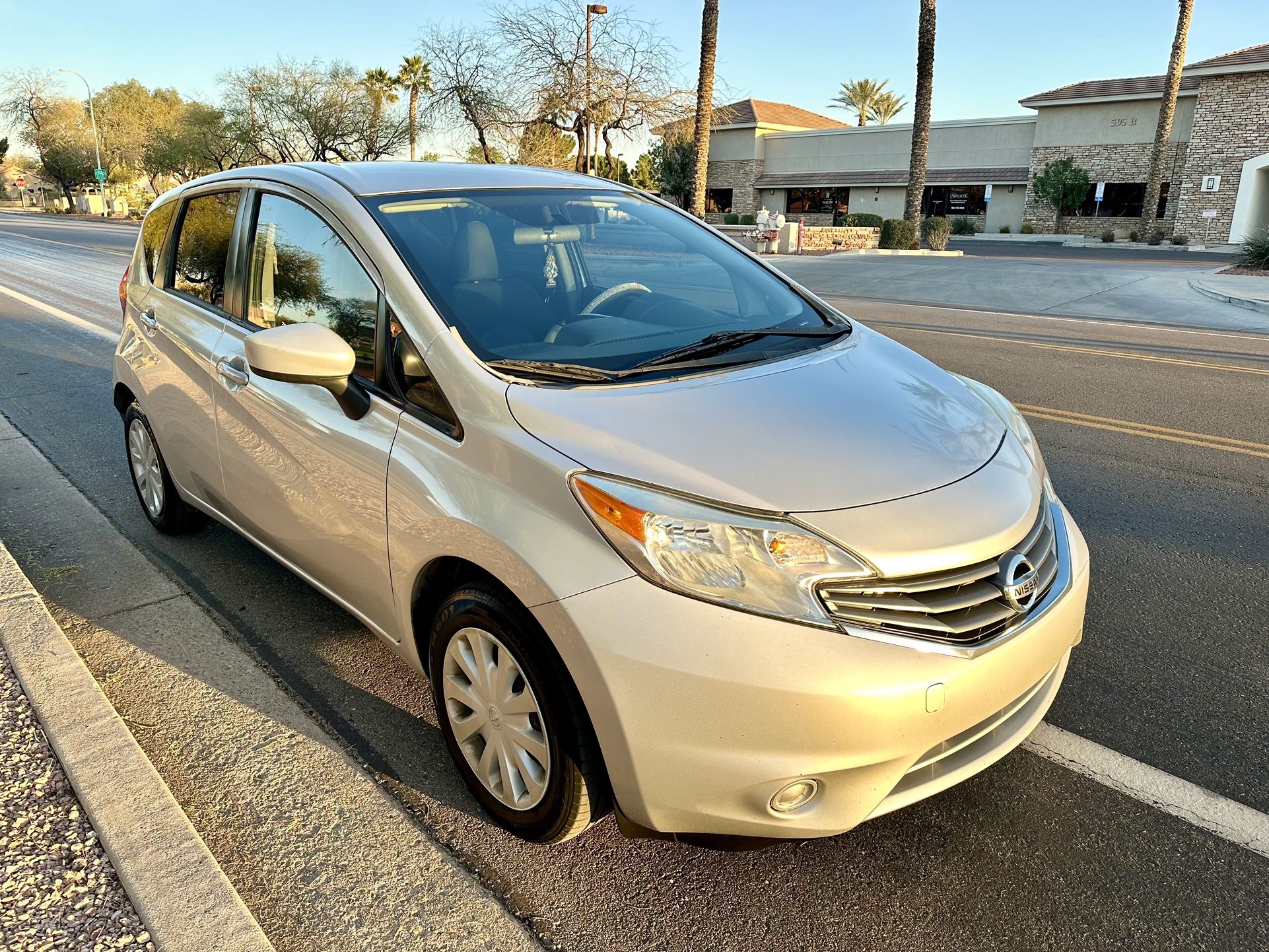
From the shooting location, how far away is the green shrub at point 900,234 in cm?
3191

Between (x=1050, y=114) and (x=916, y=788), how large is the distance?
→ 5299cm

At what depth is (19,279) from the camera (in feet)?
57.3

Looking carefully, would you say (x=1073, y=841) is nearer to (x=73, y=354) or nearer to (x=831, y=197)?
(x=73, y=354)

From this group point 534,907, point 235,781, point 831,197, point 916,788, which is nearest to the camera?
point 916,788

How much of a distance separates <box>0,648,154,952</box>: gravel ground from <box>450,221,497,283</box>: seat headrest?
1.85 meters

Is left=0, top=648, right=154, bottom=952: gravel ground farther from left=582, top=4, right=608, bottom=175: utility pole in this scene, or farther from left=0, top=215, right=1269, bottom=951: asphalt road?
left=582, top=4, right=608, bottom=175: utility pole

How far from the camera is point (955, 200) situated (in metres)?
52.6

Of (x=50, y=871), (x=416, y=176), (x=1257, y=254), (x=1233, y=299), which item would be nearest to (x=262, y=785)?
(x=50, y=871)

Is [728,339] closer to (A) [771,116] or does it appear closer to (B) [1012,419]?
(B) [1012,419]

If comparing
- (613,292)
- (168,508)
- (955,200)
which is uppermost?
(955,200)

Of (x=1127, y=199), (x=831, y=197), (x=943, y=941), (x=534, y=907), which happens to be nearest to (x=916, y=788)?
(x=943, y=941)

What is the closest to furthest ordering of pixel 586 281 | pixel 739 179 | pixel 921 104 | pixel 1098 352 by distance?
pixel 586 281, pixel 1098 352, pixel 921 104, pixel 739 179

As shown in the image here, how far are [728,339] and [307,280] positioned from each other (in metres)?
1.47

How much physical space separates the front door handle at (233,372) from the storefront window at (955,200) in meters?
52.9
